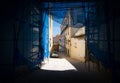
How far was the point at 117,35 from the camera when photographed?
7918 millimetres

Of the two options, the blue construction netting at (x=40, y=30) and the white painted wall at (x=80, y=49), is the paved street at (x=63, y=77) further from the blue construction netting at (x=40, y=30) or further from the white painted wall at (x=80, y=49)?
the white painted wall at (x=80, y=49)

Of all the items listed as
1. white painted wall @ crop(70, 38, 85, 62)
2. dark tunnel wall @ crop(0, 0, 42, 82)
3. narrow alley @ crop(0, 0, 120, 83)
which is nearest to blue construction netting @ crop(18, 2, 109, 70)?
narrow alley @ crop(0, 0, 120, 83)

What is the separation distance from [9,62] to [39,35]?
585 centimetres

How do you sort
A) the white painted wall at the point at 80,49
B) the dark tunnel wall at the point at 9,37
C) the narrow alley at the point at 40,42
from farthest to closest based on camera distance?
the white painted wall at the point at 80,49
the dark tunnel wall at the point at 9,37
the narrow alley at the point at 40,42

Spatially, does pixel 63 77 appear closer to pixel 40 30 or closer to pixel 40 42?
pixel 40 42

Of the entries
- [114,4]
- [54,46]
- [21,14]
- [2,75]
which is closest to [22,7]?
[21,14]

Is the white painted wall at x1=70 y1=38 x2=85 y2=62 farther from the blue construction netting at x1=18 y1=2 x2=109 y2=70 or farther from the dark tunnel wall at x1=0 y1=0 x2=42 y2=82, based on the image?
the dark tunnel wall at x1=0 y1=0 x2=42 y2=82

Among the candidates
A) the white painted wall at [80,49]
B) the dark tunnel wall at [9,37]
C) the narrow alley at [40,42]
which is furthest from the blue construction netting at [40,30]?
the white painted wall at [80,49]

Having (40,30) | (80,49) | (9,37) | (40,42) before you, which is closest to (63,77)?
(9,37)

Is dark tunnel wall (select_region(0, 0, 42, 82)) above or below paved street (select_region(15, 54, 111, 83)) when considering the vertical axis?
above

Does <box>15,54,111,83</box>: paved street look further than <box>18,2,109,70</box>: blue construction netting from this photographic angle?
No

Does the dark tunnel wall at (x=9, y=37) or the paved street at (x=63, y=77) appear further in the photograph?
the paved street at (x=63, y=77)

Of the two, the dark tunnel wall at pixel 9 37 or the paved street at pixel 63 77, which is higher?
the dark tunnel wall at pixel 9 37

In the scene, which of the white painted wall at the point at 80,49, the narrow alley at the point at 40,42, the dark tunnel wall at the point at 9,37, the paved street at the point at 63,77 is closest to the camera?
the narrow alley at the point at 40,42
